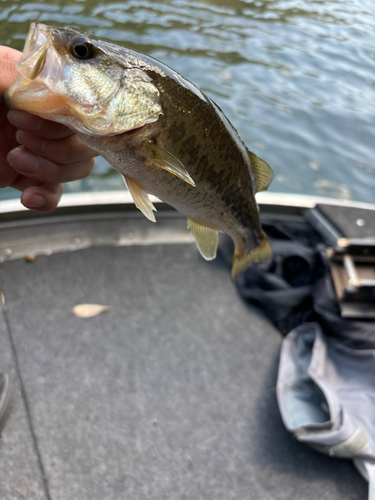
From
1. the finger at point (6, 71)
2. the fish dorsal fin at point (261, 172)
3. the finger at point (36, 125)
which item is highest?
the finger at point (6, 71)

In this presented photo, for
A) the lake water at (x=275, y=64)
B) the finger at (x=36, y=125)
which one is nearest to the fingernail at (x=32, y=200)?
the finger at (x=36, y=125)

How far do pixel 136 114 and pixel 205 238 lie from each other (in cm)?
51

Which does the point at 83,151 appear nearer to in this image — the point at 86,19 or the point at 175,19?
the point at 86,19

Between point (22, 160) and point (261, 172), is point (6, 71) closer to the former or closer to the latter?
point (22, 160)

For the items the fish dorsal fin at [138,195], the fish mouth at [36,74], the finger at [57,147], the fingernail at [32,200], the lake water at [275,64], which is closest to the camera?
the fish mouth at [36,74]

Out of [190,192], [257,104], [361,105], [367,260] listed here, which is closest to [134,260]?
[367,260]

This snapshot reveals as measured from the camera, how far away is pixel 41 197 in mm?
1536

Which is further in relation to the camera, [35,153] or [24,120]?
[35,153]

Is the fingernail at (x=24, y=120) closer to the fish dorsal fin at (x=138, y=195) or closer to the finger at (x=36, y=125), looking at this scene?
the finger at (x=36, y=125)

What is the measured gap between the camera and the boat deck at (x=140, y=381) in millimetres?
2146

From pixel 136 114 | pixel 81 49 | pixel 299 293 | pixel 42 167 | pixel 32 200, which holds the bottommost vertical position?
pixel 299 293

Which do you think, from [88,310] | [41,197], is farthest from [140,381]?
[41,197]

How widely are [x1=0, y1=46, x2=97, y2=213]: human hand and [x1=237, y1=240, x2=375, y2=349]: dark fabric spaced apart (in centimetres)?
179

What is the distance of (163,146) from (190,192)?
162 millimetres
